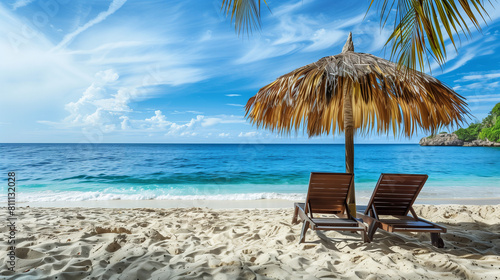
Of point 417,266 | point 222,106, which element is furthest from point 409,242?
point 222,106

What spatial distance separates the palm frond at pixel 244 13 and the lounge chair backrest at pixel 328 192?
1.80 m

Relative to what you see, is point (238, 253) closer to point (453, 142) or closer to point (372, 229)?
point (372, 229)

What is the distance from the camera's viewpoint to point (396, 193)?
3.30 meters

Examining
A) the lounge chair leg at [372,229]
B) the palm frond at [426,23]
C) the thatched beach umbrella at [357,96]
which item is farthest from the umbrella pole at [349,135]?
the palm frond at [426,23]

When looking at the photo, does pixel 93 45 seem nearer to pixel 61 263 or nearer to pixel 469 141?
pixel 61 263

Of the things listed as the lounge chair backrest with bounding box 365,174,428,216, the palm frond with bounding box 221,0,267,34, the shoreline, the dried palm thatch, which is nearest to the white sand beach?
the lounge chair backrest with bounding box 365,174,428,216

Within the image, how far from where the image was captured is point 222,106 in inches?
1836

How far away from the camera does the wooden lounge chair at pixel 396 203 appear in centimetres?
292

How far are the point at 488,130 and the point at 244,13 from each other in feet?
158

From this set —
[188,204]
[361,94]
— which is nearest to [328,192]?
[361,94]

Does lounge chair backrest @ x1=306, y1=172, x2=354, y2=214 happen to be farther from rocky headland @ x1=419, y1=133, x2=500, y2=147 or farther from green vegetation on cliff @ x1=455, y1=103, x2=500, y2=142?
green vegetation on cliff @ x1=455, y1=103, x2=500, y2=142

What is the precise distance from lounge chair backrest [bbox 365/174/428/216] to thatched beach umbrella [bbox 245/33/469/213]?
637 mm

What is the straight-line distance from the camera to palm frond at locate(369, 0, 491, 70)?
2105mm

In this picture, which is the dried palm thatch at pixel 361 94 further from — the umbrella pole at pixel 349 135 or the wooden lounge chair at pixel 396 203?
the wooden lounge chair at pixel 396 203
